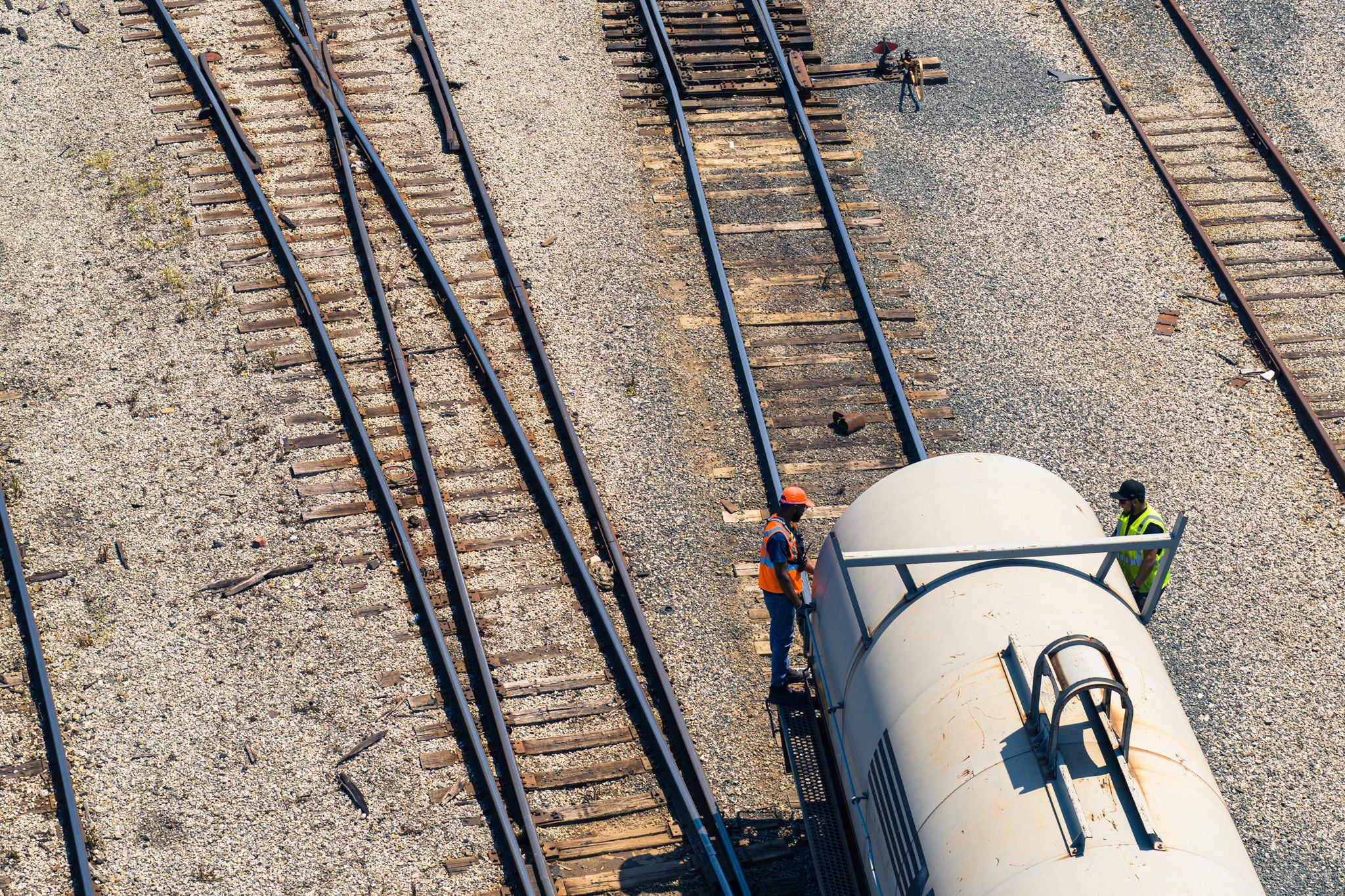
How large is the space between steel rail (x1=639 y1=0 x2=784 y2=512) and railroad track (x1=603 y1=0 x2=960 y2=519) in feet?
0.06

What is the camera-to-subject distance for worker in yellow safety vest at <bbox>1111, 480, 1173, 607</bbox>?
709 centimetres

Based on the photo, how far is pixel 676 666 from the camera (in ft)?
29.1

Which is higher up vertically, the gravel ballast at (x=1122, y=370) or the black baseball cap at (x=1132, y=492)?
the gravel ballast at (x=1122, y=370)

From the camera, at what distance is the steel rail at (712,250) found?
10336 mm

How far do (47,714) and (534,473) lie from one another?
4193mm

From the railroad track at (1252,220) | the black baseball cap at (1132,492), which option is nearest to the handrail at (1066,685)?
the black baseball cap at (1132,492)

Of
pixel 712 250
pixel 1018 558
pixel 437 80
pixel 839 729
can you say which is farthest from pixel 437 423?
pixel 1018 558

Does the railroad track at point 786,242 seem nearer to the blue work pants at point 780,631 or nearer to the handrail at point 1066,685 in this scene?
the blue work pants at point 780,631

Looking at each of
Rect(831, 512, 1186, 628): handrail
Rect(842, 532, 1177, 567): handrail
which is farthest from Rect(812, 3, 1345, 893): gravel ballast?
Rect(842, 532, 1177, 567): handrail

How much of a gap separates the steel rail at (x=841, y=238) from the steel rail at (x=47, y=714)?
718cm

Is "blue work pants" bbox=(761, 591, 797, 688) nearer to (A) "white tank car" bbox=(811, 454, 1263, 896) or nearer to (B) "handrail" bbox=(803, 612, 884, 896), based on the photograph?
(B) "handrail" bbox=(803, 612, 884, 896)

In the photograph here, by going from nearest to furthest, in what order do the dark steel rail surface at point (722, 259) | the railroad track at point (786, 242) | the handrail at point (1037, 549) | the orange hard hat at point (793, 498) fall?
the handrail at point (1037, 549)
the orange hard hat at point (793, 498)
the dark steel rail surface at point (722, 259)
the railroad track at point (786, 242)

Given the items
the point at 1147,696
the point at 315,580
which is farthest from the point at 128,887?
the point at 1147,696

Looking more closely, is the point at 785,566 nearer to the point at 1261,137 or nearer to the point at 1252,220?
the point at 1252,220
